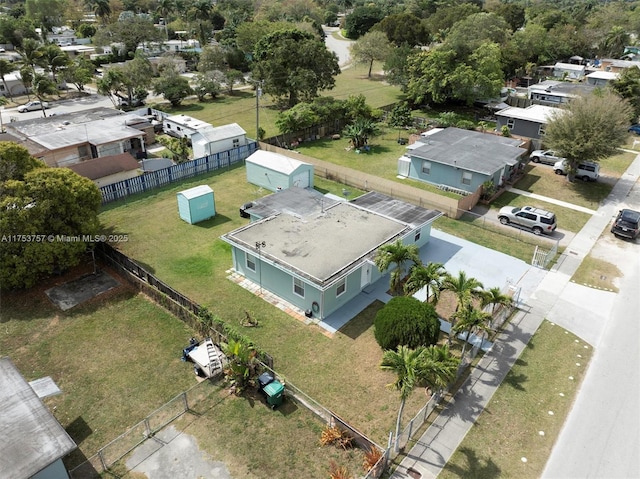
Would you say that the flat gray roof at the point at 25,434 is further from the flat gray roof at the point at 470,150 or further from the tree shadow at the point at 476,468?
the flat gray roof at the point at 470,150

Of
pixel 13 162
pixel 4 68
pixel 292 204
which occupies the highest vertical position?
pixel 4 68

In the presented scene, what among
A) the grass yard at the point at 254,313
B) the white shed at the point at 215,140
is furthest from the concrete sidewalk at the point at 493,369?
the white shed at the point at 215,140

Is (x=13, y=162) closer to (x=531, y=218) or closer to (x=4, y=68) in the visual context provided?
(x=531, y=218)

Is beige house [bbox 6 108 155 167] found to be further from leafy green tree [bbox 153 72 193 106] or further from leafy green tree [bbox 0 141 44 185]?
leafy green tree [bbox 0 141 44 185]

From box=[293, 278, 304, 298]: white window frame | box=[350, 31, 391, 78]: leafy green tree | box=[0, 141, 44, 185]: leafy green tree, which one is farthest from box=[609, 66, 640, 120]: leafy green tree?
box=[0, 141, 44, 185]: leafy green tree

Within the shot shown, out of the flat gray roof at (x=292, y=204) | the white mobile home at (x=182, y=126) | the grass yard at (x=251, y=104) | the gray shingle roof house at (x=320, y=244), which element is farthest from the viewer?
the grass yard at (x=251, y=104)

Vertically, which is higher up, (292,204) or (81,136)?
(81,136)

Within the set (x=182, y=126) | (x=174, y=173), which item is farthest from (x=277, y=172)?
(x=182, y=126)
